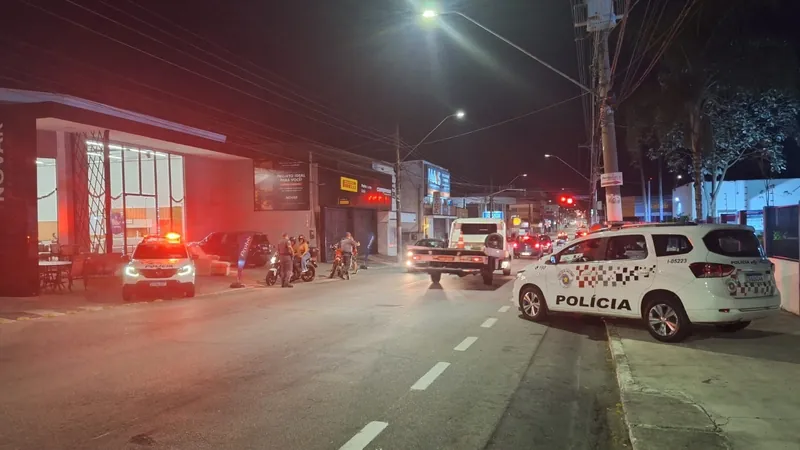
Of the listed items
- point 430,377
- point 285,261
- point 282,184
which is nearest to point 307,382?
point 430,377

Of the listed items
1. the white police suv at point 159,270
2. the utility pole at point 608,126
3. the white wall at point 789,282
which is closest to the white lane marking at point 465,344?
the white wall at point 789,282

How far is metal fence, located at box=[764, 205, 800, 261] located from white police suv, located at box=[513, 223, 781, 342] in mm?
2480

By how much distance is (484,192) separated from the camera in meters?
77.8

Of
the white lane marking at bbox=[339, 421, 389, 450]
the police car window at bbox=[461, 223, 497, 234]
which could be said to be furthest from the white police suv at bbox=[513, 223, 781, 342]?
the police car window at bbox=[461, 223, 497, 234]

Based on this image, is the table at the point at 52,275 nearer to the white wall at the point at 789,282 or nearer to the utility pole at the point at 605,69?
the utility pole at the point at 605,69

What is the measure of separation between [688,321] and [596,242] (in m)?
2.20

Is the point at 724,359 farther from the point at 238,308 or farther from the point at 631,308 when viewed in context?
the point at 238,308

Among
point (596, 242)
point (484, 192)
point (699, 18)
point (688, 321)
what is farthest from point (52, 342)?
point (484, 192)

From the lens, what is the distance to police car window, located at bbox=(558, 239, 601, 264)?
10500mm

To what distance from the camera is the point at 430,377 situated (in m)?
7.32

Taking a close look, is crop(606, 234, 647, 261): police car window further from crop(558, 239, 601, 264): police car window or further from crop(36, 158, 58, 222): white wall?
crop(36, 158, 58, 222): white wall

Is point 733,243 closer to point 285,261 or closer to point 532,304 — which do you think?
point 532,304

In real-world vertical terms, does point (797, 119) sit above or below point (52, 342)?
above

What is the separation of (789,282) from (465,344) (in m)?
6.72
